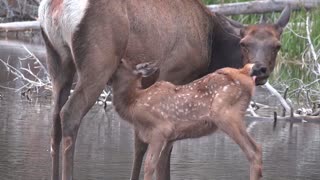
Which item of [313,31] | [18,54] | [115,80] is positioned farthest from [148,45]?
[18,54]

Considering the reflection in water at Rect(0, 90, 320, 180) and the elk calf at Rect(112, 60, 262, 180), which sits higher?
the elk calf at Rect(112, 60, 262, 180)

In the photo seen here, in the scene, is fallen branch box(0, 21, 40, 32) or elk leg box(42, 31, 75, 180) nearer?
elk leg box(42, 31, 75, 180)

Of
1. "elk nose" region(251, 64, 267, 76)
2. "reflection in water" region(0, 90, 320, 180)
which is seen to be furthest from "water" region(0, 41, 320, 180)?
"elk nose" region(251, 64, 267, 76)

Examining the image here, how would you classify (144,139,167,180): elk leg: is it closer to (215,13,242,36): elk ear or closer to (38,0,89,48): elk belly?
(38,0,89,48): elk belly

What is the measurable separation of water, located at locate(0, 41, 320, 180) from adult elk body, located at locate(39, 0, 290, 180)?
2.18 feet

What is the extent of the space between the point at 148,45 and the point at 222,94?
1.02 meters

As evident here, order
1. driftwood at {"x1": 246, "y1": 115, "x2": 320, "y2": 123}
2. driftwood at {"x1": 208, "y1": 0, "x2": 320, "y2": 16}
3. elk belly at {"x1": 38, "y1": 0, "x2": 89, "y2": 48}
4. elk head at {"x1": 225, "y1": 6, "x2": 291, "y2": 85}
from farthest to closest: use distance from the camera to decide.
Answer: driftwood at {"x1": 208, "y1": 0, "x2": 320, "y2": 16}
driftwood at {"x1": 246, "y1": 115, "x2": 320, "y2": 123}
elk head at {"x1": 225, "y1": 6, "x2": 291, "y2": 85}
elk belly at {"x1": 38, "y1": 0, "x2": 89, "y2": 48}

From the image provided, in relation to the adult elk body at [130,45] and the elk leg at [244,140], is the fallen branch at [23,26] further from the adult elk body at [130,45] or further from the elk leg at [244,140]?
the elk leg at [244,140]

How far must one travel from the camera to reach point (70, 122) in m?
9.05

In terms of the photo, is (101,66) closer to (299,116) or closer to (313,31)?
(299,116)

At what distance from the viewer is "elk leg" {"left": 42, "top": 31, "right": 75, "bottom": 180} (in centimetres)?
948

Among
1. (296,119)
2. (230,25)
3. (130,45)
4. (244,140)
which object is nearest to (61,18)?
(130,45)

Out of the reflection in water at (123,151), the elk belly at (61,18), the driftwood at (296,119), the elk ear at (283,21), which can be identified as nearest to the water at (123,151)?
the reflection in water at (123,151)

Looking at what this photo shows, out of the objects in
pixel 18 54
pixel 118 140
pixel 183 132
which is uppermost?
pixel 183 132
